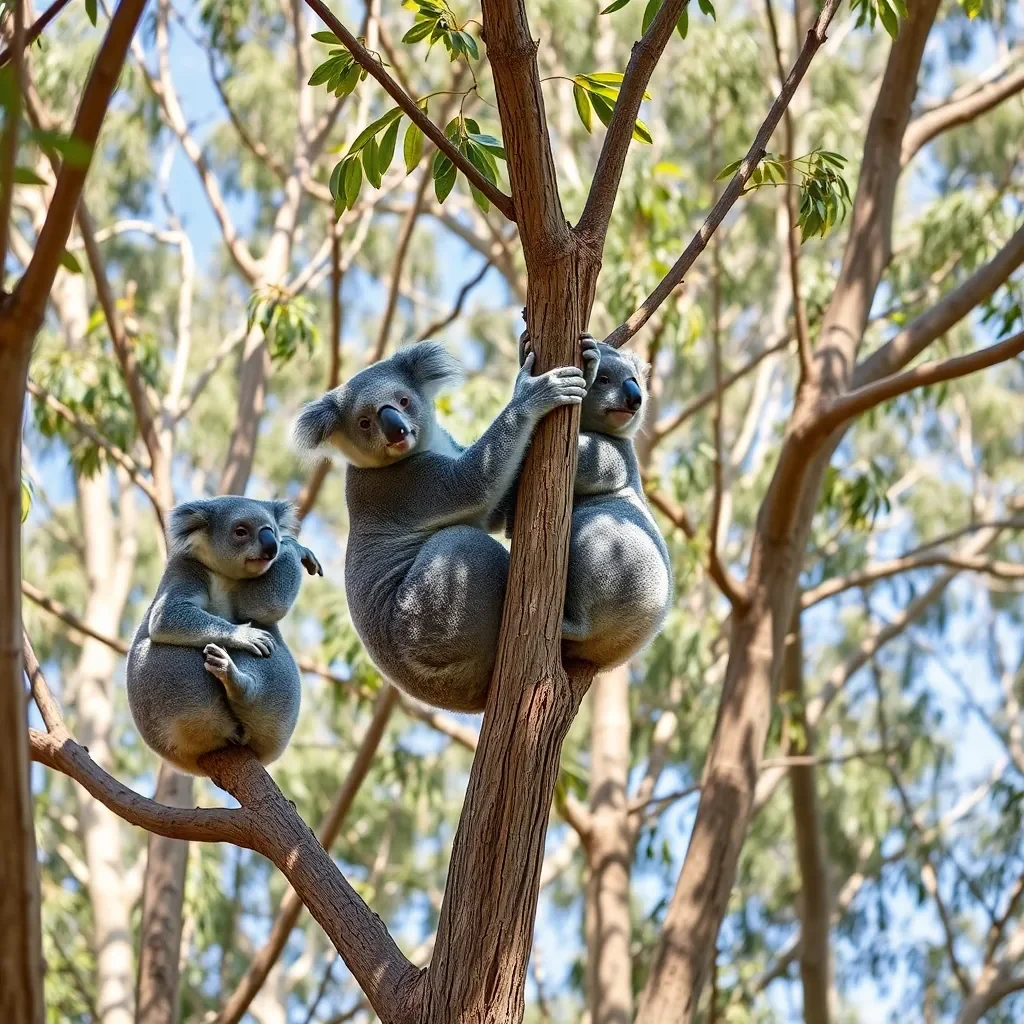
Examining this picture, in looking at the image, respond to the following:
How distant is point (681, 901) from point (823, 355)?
2.03 meters

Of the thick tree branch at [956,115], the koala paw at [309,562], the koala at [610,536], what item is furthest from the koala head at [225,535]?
the thick tree branch at [956,115]

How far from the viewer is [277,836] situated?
9.11 ft

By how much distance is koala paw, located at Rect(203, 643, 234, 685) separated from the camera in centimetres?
297

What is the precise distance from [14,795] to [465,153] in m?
2.12

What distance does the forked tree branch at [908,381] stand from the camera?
325 centimetres

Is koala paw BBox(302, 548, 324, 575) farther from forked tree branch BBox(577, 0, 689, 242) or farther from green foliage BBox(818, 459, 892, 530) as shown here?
green foliage BBox(818, 459, 892, 530)

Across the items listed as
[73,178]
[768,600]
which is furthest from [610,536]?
[768,600]

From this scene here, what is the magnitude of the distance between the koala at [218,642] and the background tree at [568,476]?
0.17 metres

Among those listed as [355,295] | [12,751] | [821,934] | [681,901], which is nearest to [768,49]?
[355,295]

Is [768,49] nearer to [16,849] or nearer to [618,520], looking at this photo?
[618,520]

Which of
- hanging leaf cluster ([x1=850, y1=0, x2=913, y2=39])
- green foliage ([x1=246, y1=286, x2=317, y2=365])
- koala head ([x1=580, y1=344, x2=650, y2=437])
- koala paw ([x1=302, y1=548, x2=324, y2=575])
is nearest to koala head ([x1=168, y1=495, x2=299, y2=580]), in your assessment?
koala paw ([x1=302, y1=548, x2=324, y2=575])

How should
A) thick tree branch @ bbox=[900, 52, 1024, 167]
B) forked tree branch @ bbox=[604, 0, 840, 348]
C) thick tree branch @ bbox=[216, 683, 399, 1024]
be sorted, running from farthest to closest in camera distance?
thick tree branch @ bbox=[900, 52, 1024, 167] < thick tree branch @ bbox=[216, 683, 399, 1024] < forked tree branch @ bbox=[604, 0, 840, 348]

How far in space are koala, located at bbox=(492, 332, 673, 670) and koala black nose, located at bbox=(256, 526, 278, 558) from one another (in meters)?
0.51

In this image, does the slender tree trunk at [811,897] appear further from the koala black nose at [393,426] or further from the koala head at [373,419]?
the koala black nose at [393,426]
